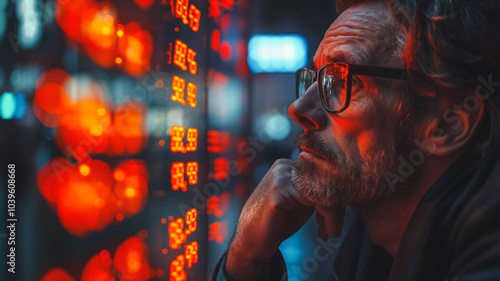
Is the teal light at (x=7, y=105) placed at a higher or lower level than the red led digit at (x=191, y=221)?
higher

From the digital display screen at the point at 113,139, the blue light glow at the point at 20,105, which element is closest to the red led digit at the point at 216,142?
the digital display screen at the point at 113,139

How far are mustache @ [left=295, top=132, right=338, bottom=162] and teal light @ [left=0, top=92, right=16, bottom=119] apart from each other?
0.58 metres

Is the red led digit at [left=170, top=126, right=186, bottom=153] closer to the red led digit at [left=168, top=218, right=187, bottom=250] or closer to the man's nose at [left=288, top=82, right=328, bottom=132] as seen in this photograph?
the red led digit at [left=168, top=218, right=187, bottom=250]

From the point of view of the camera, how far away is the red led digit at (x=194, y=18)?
138 centimetres

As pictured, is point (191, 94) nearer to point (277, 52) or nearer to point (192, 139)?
point (192, 139)

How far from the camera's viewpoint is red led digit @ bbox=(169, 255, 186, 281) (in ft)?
4.30

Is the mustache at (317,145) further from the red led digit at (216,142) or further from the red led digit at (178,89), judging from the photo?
the red led digit at (216,142)

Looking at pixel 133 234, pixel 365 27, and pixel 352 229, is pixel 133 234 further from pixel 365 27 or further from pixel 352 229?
pixel 365 27


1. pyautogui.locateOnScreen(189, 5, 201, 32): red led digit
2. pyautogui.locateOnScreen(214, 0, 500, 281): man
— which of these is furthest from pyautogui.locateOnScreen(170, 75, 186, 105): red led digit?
pyautogui.locateOnScreen(214, 0, 500, 281): man

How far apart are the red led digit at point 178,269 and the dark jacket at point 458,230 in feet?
2.84

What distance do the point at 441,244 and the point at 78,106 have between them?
0.83m

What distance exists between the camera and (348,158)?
0.76m

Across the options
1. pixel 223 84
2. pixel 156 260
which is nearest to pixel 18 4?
pixel 156 260

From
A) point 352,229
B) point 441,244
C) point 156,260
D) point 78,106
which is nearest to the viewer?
point 441,244
